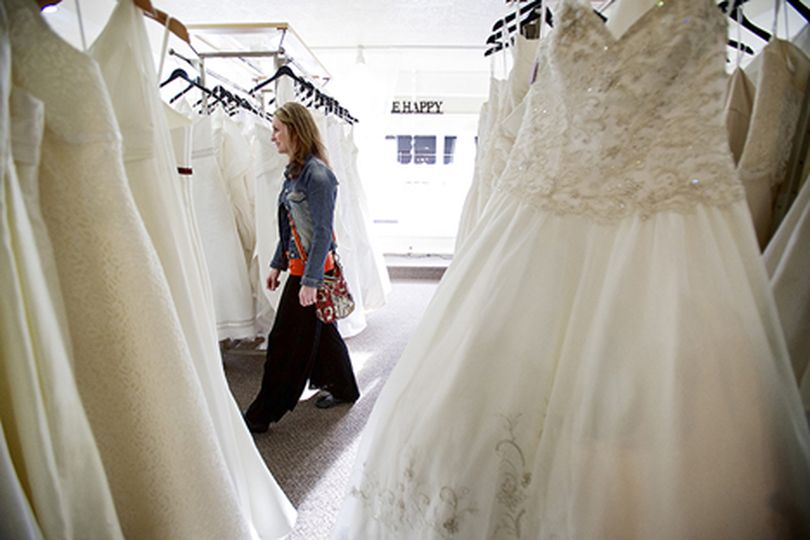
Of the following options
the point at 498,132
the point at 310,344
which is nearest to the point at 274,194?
the point at 310,344

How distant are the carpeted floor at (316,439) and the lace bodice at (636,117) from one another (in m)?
1.13

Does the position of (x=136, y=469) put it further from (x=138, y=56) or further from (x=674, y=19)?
(x=674, y=19)

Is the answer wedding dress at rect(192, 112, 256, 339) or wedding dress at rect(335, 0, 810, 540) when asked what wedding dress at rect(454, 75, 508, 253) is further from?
wedding dress at rect(192, 112, 256, 339)

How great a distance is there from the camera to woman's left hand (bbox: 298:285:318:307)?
51.7 inches

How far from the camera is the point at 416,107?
154 inches

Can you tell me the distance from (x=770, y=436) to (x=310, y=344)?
129cm

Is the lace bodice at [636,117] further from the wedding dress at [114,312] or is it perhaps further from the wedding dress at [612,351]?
the wedding dress at [114,312]

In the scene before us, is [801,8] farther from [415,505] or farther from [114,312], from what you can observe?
[114,312]

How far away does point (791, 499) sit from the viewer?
47cm

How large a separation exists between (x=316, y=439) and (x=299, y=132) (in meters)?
1.21

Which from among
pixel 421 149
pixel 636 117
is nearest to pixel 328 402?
pixel 636 117

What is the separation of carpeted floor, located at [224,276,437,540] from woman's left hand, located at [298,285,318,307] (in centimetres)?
58

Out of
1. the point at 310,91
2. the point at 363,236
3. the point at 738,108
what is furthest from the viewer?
the point at 363,236

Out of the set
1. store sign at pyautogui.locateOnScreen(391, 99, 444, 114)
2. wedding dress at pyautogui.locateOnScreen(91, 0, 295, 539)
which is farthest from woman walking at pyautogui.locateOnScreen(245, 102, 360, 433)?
store sign at pyautogui.locateOnScreen(391, 99, 444, 114)
